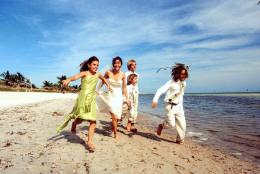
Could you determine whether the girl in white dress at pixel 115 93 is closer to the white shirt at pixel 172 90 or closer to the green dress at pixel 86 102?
the white shirt at pixel 172 90

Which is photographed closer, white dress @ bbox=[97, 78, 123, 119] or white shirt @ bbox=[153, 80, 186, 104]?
white shirt @ bbox=[153, 80, 186, 104]

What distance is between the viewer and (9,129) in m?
7.32

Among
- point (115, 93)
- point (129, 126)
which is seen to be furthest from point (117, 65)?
point (129, 126)

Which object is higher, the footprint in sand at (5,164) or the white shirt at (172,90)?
the white shirt at (172,90)

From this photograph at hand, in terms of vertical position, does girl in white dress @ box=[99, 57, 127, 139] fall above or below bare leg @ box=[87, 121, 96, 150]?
above

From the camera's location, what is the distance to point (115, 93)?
715 cm

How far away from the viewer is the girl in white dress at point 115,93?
701 centimetres

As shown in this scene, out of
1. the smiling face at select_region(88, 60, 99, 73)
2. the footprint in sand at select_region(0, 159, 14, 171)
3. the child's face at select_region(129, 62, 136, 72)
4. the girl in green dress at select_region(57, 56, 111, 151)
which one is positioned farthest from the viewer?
the child's face at select_region(129, 62, 136, 72)

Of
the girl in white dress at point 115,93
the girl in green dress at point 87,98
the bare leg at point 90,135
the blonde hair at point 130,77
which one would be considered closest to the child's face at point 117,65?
the girl in white dress at point 115,93

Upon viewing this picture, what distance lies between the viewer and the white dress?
23.1 ft

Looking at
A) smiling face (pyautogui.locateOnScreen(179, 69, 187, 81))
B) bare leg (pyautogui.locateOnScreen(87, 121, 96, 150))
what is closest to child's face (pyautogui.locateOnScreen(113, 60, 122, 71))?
smiling face (pyautogui.locateOnScreen(179, 69, 187, 81))

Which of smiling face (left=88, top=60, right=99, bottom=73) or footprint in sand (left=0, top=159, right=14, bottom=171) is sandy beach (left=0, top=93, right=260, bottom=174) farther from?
smiling face (left=88, top=60, right=99, bottom=73)

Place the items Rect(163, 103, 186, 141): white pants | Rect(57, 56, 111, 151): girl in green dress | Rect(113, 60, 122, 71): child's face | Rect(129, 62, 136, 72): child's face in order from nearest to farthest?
1. Rect(57, 56, 111, 151): girl in green dress
2. Rect(163, 103, 186, 141): white pants
3. Rect(113, 60, 122, 71): child's face
4. Rect(129, 62, 136, 72): child's face

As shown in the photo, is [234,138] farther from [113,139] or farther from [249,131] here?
[113,139]
